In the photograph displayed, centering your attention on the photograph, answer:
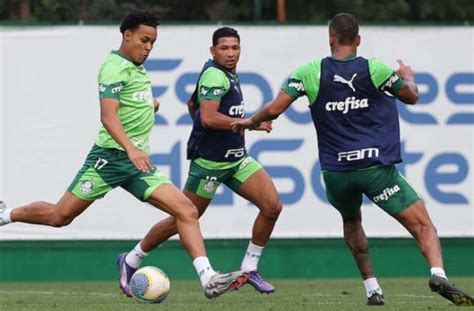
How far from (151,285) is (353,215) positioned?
183 cm

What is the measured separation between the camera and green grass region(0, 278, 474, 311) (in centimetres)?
1241

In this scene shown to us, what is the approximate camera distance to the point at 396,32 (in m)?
19.7

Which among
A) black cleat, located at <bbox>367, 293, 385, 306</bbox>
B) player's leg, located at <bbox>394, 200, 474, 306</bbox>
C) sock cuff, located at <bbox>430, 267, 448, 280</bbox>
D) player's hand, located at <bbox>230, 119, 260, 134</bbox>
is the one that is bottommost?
black cleat, located at <bbox>367, 293, 385, 306</bbox>

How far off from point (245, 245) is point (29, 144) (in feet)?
9.90

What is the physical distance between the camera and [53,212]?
1304 centimetres

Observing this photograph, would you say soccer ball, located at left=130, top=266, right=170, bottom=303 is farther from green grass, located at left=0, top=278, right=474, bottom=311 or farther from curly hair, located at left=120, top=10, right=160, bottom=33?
curly hair, located at left=120, top=10, right=160, bottom=33

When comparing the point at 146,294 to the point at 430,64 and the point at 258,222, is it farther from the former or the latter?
the point at 430,64

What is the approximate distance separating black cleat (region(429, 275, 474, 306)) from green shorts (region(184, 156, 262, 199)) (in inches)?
133

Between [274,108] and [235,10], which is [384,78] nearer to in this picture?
[274,108]

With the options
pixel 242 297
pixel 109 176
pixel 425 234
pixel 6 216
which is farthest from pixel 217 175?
pixel 425 234

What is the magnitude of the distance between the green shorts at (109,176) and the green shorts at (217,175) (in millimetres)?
1866

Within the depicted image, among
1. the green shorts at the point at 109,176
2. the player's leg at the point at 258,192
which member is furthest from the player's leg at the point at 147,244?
the green shorts at the point at 109,176

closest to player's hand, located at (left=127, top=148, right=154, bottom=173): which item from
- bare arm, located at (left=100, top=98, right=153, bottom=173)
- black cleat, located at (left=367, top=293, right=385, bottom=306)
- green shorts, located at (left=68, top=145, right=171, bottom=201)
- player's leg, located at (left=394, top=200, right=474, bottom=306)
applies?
bare arm, located at (left=100, top=98, right=153, bottom=173)

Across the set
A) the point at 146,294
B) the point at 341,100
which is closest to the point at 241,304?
the point at 146,294
